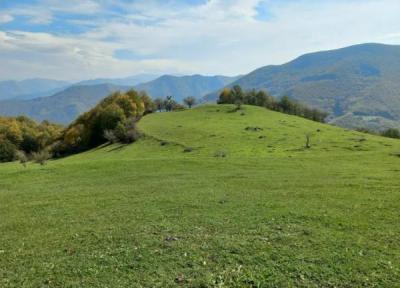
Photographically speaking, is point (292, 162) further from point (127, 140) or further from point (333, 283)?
point (127, 140)

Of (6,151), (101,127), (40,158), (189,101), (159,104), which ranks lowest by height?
(6,151)

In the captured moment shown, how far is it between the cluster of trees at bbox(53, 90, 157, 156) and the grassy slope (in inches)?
2505

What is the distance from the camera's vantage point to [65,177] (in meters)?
37.6

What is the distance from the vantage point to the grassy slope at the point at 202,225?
13.9 m

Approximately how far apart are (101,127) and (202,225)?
100 m

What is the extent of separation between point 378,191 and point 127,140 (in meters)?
76.0

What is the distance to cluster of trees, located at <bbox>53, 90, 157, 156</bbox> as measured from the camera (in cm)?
10519

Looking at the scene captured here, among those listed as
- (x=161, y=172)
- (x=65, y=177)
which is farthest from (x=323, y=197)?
(x=65, y=177)

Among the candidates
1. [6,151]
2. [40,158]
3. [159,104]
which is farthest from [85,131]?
[40,158]

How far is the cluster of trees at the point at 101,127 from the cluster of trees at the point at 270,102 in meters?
Answer: 38.9

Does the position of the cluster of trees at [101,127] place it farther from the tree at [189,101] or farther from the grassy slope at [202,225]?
the grassy slope at [202,225]

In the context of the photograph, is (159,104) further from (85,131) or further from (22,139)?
(22,139)

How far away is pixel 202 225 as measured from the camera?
19344mm

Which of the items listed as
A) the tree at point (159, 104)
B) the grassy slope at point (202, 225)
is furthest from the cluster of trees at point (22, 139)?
the grassy slope at point (202, 225)
